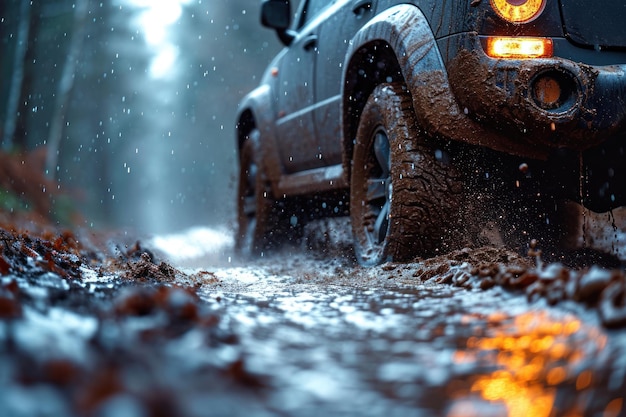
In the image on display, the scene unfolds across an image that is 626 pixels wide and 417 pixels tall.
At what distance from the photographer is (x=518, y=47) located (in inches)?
134

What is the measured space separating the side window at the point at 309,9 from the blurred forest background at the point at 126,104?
2.66 metres

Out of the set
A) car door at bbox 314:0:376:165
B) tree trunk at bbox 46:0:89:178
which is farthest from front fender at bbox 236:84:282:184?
tree trunk at bbox 46:0:89:178

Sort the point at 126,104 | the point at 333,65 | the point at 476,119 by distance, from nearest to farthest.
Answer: the point at 476,119
the point at 333,65
the point at 126,104

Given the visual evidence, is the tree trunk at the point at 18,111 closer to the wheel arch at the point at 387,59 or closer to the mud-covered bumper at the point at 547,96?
the wheel arch at the point at 387,59

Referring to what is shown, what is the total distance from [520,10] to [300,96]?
2.39 metres

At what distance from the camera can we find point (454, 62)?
351cm

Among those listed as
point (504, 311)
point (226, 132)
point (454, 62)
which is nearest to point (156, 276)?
point (454, 62)

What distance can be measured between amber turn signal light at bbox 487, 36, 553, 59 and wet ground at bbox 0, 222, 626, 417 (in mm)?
1207

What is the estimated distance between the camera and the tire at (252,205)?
6.50 metres

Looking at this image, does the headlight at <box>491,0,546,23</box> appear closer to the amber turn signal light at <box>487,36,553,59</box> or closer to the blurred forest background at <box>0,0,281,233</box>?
the amber turn signal light at <box>487,36,553,59</box>

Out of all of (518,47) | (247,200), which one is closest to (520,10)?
(518,47)

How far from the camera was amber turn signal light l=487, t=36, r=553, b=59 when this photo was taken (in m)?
3.40

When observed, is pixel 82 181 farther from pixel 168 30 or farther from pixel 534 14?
pixel 534 14

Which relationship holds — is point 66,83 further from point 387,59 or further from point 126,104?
point 387,59
